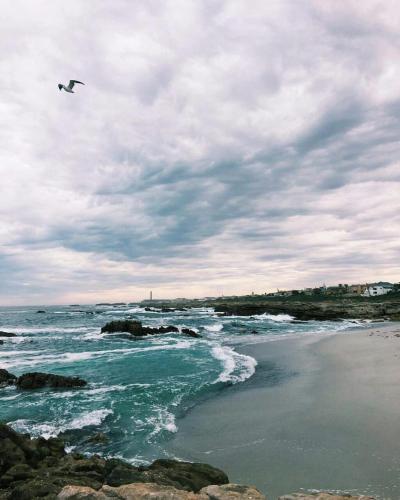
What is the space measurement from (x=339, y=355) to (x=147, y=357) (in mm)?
12967

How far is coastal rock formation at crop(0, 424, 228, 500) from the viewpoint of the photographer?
639cm

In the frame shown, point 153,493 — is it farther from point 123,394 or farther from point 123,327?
point 123,327

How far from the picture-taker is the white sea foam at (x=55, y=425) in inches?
466

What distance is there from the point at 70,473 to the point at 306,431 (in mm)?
6450

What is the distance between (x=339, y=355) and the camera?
23.4 meters

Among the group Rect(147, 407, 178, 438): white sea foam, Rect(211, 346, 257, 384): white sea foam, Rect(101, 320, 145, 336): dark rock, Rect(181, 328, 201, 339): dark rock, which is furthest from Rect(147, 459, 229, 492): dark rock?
Rect(101, 320, 145, 336): dark rock

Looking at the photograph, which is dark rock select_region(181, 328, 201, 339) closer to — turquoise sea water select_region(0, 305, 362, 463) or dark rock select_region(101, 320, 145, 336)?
dark rock select_region(101, 320, 145, 336)

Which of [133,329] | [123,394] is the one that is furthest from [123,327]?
[123,394]

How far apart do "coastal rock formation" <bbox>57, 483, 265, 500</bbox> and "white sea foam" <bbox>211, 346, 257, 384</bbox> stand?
476 inches

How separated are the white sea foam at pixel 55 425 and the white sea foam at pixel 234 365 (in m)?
6.35

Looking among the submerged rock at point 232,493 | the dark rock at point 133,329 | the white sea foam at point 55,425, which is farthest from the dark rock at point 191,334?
the submerged rock at point 232,493

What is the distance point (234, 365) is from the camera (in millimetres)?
22031

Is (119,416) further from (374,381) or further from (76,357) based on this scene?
(76,357)

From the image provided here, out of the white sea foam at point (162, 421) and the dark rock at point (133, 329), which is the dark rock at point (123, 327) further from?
the white sea foam at point (162, 421)
